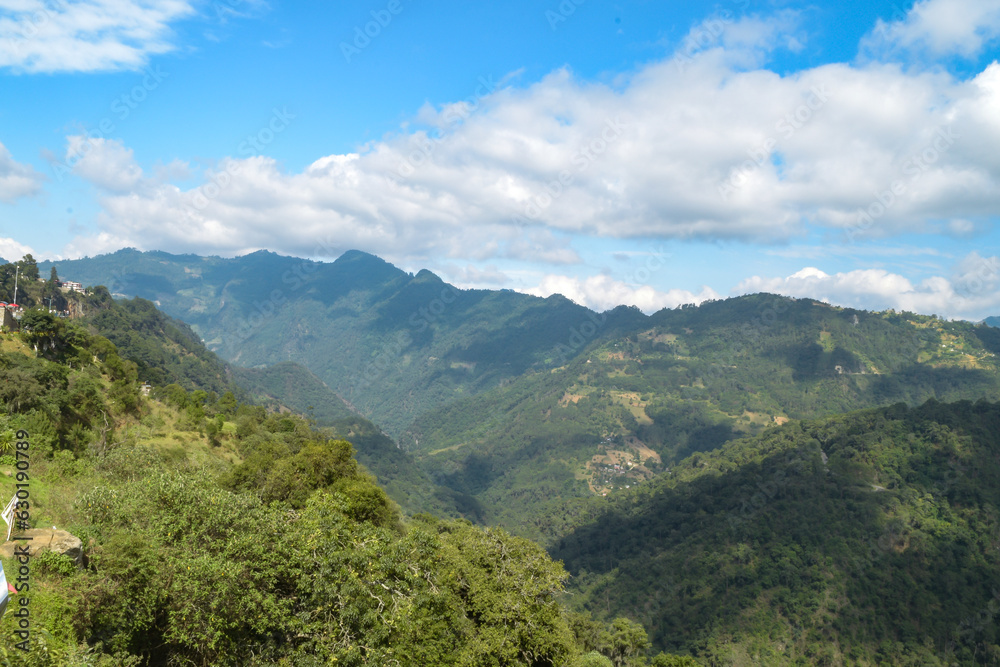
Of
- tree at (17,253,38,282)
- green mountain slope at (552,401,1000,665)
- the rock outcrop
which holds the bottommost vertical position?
green mountain slope at (552,401,1000,665)

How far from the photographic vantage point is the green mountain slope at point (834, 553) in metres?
82.9

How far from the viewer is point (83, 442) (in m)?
36.6

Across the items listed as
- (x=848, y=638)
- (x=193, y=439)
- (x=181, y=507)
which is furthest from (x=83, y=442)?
(x=848, y=638)

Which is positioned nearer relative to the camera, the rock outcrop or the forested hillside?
the rock outcrop

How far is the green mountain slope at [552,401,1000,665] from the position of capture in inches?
3265

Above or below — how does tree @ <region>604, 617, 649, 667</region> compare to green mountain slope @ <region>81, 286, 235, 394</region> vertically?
below

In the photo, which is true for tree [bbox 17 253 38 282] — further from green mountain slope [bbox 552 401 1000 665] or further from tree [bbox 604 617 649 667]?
green mountain slope [bbox 552 401 1000 665]

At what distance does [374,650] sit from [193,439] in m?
41.0

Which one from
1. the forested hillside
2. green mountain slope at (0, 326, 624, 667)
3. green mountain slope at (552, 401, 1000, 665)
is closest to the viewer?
green mountain slope at (0, 326, 624, 667)

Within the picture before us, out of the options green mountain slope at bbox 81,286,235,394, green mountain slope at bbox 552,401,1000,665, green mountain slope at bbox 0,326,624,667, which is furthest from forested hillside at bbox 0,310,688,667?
green mountain slope at bbox 552,401,1000,665

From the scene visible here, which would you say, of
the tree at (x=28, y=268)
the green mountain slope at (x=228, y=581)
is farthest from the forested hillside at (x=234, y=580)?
the tree at (x=28, y=268)

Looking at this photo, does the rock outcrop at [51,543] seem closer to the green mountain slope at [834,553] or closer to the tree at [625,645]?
the tree at [625,645]

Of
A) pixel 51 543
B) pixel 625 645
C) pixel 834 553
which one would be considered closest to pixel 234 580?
pixel 51 543

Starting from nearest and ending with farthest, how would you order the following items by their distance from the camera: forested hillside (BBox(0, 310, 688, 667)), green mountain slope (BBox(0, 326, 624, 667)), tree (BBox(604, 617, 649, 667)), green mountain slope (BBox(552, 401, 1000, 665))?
1. green mountain slope (BBox(0, 326, 624, 667))
2. forested hillside (BBox(0, 310, 688, 667))
3. tree (BBox(604, 617, 649, 667))
4. green mountain slope (BBox(552, 401, 1000, 665))
